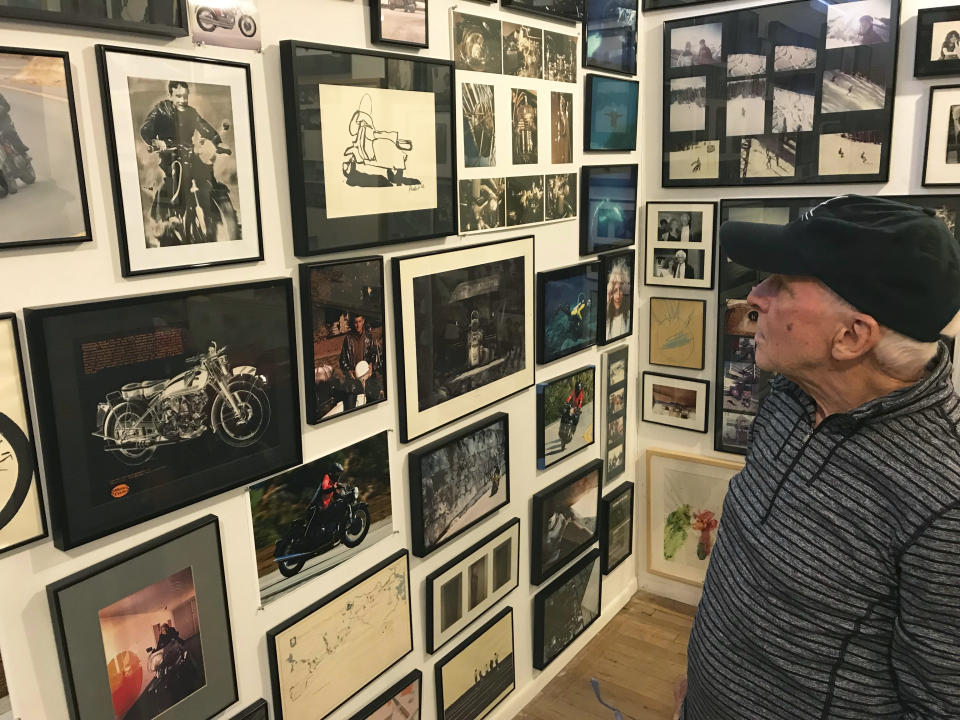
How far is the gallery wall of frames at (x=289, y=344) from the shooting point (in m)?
1.26

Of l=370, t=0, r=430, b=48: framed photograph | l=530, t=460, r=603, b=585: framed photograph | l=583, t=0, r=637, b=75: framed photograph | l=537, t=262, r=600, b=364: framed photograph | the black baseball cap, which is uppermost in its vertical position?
l=583, t=0, r=637, b=75: framed photograph

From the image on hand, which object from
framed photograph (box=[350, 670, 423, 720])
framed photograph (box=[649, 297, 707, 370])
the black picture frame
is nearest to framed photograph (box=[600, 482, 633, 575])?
framed photograph (box=[649, 297, 707, 370])

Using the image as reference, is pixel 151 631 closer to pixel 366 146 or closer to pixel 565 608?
pixel 366 146

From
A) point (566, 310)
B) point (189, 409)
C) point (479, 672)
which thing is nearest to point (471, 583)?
point (479, 672)

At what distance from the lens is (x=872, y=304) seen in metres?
1.19

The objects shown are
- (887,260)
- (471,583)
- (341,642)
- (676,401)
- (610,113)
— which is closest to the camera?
(887,260)

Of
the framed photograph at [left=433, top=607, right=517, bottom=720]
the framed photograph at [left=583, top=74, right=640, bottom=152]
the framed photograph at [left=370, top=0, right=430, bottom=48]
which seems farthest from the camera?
the framed photograph at [left=583, top=74, right=640, bottom=152]

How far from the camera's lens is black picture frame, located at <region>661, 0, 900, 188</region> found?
254 centimetres

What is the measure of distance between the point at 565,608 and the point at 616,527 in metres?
0.45

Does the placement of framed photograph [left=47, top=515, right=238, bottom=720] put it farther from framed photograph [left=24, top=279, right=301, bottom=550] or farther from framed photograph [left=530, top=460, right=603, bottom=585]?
framed photograph [left=530, top=460, right=603, bottom=585]

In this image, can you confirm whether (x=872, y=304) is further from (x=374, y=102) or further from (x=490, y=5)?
(x=490, y=5)

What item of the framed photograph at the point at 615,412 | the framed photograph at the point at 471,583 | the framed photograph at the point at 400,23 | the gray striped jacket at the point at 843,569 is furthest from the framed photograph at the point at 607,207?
the gray striped jacket at the point at 843,569

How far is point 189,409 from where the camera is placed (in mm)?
1451

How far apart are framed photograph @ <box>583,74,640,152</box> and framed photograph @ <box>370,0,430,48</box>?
0.87 m
